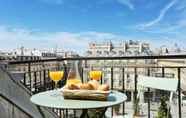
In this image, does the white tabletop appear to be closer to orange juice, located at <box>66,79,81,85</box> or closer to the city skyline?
orange juice, located at <box>66,79,81,85</box>

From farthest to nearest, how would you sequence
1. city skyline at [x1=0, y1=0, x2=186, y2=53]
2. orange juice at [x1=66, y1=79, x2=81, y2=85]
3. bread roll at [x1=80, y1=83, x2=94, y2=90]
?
city skyline at [x1=0, y1=0, x2=186, y2=53]
orange juice at [x1=66, y1=79, x2=81, y2=85]
bread roll at [x1=80, y1=83, x2=94, y2=90]

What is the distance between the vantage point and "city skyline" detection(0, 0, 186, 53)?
971 inches

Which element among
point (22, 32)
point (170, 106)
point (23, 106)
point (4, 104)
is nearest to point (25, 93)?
point (23, 106)

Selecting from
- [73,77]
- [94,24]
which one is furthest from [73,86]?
[94,24]

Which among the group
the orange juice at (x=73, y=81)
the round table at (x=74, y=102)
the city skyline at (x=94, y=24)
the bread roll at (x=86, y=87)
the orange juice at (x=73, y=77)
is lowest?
the round table at (x=74, y=102)

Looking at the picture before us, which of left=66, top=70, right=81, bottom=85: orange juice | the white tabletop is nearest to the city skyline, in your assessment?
left=66, top=70, right=81, bottom=85: orange juice

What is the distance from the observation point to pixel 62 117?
3543 mm

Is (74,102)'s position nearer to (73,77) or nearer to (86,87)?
(86,87)

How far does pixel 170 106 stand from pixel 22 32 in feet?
97.8

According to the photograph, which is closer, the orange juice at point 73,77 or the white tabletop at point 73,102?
the white tabletop at point 73,102

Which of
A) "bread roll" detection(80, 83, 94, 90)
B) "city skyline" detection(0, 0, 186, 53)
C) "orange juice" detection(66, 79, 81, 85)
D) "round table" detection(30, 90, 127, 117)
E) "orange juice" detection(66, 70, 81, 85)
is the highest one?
"city skyline" detection(0, 0, 186, 53)

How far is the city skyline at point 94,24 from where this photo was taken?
24.7 meters

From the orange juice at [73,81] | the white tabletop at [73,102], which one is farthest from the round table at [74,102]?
the orange juice at [73,81]

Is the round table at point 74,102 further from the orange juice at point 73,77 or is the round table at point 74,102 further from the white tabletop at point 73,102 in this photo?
the orange juice at point 73,77
